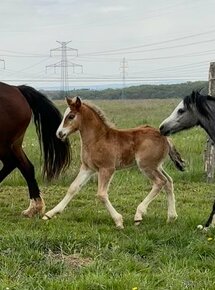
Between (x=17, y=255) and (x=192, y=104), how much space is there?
2834mm

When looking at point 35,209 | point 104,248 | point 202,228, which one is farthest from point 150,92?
point 104,248

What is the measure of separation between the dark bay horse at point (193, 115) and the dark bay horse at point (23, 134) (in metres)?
1.92

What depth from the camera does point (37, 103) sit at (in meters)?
8.40

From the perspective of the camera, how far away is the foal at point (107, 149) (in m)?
6.96

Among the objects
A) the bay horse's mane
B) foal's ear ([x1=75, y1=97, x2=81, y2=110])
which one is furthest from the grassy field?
foal's ear ([x1=75, y1=97, x2=81, y2=110])

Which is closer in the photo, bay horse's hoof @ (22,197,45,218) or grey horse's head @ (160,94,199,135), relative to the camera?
grey horse's head @ (160,94,199,135)

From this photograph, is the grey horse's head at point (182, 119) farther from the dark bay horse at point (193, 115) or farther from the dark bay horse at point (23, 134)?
the dark bay horse at point (23, 134)

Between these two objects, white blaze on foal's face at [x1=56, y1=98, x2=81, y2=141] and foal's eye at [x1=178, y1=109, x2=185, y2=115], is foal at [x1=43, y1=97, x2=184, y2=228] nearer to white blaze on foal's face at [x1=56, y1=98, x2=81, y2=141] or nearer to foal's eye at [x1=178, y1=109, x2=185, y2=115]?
white blaze on foal's face at [x1=56, y1=98, x2=81, y2=141]

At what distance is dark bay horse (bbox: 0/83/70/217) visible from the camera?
773 centimetres

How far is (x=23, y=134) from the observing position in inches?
314

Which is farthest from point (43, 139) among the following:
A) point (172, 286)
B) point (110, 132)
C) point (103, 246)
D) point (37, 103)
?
point (172, 286)

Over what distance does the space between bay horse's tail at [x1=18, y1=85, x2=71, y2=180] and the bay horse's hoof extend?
2.34 feet

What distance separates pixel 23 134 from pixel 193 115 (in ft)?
7.76

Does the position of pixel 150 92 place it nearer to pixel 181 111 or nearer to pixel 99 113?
pixel 99 113
